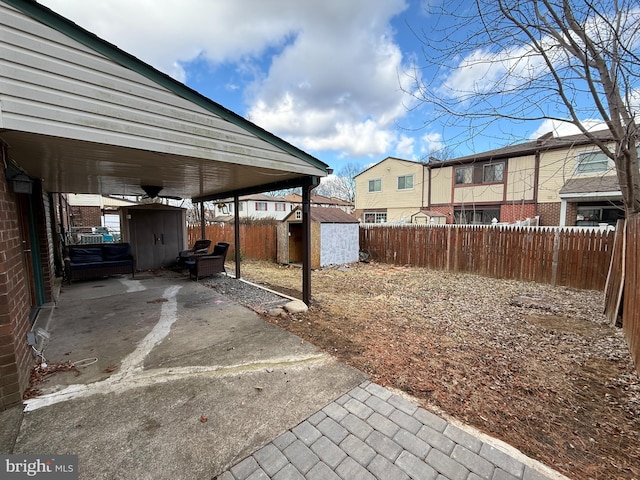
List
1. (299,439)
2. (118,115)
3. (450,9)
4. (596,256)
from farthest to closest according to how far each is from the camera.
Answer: (596,256) < (450,9) < (118,115) < (299,439)

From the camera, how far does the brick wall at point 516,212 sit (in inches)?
610

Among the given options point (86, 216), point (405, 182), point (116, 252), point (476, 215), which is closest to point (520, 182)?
point (476, 215)

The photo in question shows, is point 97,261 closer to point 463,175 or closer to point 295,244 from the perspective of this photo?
point 295,244

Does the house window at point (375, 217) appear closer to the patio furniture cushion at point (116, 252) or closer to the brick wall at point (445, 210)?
the brick wall at point (445, 210)

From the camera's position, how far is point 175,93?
299 cm

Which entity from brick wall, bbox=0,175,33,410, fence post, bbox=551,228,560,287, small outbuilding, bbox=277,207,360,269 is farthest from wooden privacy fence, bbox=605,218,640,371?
small outbuilding, bbox=277,207,360,269

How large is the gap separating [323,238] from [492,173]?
43.4ft

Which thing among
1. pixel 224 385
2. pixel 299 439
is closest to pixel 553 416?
pixel 299 439

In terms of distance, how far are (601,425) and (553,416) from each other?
1.08 feet

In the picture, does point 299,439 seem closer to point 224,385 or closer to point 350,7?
point 224,385

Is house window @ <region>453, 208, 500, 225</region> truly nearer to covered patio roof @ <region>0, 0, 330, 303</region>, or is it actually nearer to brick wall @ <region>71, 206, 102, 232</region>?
covered patio roof @ <region>0, 0, 330, 303</region>

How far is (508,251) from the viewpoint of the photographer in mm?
8234

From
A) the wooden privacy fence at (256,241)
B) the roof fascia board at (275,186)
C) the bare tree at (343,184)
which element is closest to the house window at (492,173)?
the wooden privacy fence at (256,241)

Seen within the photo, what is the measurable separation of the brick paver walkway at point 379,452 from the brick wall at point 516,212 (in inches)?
674
